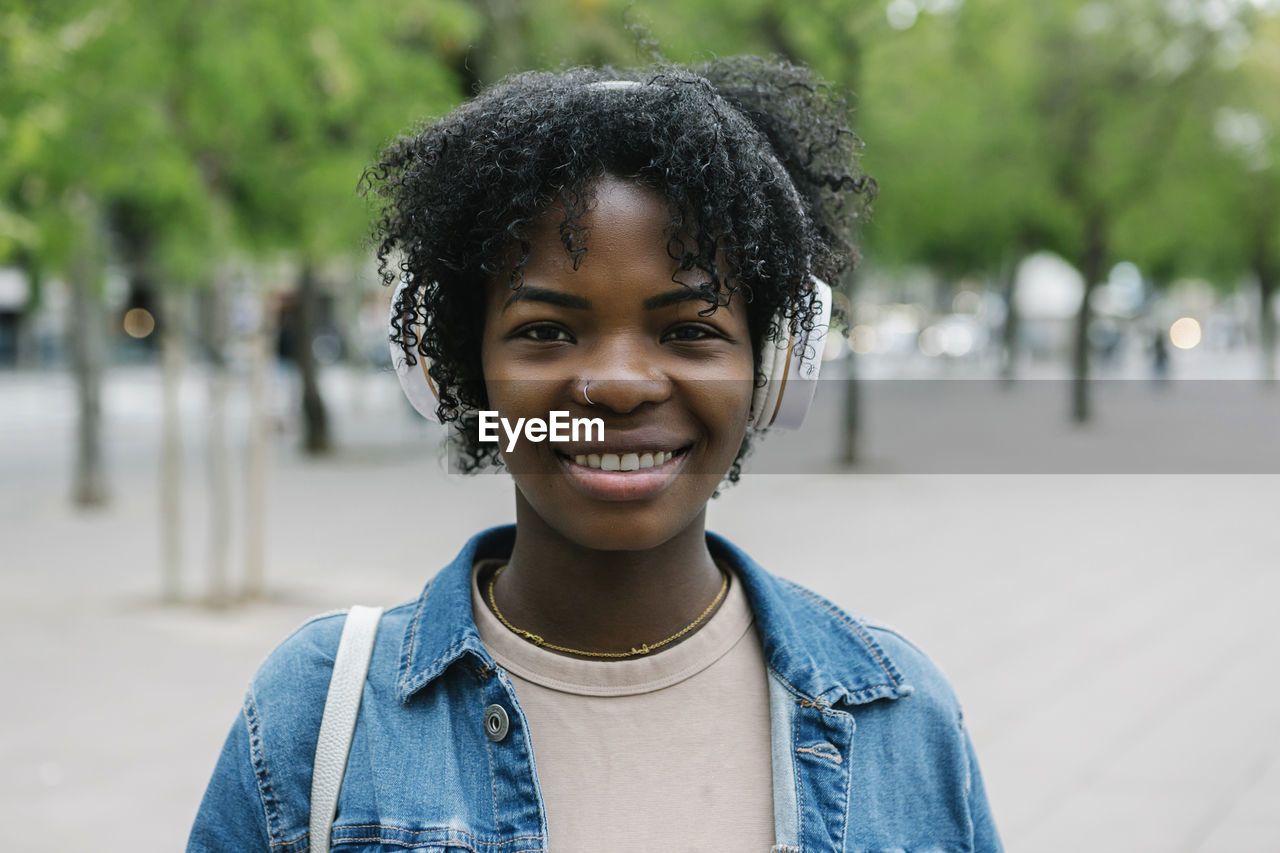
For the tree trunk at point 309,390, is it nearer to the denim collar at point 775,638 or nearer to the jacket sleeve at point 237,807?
the denim collar at point 775,638

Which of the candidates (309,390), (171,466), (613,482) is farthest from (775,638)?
(309,390)

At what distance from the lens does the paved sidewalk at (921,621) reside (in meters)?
4.62

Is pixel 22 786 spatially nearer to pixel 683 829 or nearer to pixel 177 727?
pixel 177 727

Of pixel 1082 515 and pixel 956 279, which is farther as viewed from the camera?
pixel 956 279

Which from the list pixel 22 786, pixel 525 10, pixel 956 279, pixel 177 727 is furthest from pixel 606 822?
pixel 956 279

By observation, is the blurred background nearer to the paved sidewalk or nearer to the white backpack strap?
the paved sidewalk

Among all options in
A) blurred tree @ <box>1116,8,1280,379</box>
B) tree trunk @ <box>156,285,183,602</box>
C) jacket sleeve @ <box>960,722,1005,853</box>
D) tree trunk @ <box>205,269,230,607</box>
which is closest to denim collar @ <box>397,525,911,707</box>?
jacket sleeve @ <box>960,722,1005,853</box>

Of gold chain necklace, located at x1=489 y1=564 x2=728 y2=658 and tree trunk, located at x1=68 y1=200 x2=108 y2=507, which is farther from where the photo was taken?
tree trunk, located at x1=68 y1=200 x2=108 y2=507

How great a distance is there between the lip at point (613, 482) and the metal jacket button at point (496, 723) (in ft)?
0.87

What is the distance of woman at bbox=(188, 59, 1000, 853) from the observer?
55.4 inches

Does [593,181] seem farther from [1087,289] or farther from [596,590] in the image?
[1087,289]

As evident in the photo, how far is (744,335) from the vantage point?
1.51 metres

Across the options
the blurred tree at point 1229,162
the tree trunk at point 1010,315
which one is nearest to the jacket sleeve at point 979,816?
the blurred tree at point 1229,162

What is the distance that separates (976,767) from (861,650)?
209 mm
